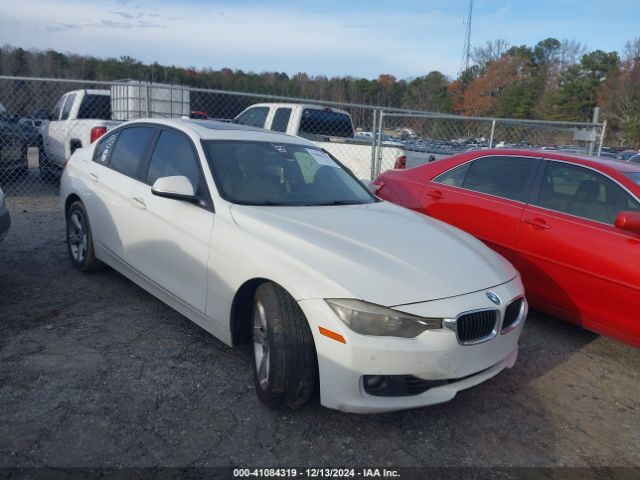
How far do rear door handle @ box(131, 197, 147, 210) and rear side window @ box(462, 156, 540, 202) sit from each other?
10.1 feet

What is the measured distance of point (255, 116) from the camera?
10.5 metres

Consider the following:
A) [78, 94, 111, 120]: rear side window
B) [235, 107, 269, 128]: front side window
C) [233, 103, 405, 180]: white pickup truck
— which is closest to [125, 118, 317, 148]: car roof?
[233, 103, 405, 180]: white pickup truck

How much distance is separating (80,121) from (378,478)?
28.8ft

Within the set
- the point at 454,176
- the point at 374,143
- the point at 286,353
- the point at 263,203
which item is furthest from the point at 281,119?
the point at 286,353

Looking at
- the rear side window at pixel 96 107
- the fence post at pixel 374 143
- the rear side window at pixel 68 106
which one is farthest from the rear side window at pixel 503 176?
the rear side window at pixel 68 106

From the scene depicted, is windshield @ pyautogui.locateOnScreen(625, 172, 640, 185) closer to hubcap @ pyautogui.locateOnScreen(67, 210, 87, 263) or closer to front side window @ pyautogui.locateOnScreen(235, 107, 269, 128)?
hubcap @ pyautogui.locateOnScreen(67, 210, 87, 263)

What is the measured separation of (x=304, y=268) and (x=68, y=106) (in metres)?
9.38

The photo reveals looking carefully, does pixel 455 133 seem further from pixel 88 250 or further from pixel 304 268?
pixel 304 268

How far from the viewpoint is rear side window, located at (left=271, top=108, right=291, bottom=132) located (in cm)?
980

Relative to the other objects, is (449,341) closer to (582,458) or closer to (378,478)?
(378,478)

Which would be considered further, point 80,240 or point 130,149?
point 80,240

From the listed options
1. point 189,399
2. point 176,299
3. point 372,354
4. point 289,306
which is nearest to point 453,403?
point 372,354

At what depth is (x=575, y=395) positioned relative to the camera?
11.7ft

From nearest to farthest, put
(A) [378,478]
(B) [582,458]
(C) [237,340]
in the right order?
(A) [378,478]
(B) [582,458]
(C) [237,340]
